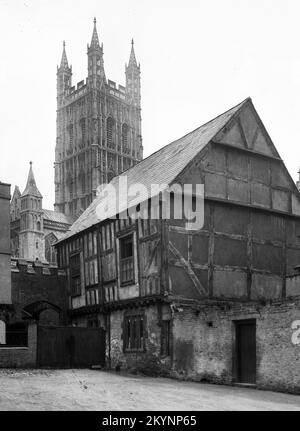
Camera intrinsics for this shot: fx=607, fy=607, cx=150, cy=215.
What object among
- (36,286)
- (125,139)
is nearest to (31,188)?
(125,139)

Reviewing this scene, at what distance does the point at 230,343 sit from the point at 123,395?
17.3ft

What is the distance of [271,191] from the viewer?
79.1 ft

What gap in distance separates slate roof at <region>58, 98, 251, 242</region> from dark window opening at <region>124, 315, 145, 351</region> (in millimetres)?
4236

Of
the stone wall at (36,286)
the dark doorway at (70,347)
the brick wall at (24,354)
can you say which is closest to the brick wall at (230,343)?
the dark doorway at (70,347)

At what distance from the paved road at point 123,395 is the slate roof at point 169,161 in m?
7.10

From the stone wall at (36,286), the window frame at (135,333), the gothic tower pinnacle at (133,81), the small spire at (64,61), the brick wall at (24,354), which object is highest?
the small spire at (64,61)

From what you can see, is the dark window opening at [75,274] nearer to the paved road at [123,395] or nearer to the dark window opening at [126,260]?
the dark window opening at [126,260]

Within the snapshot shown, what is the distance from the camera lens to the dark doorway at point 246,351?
17.5m

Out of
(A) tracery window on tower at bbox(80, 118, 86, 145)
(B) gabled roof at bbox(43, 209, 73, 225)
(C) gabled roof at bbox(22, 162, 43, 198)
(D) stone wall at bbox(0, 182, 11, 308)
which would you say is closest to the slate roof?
(D) stone wall at bbox(0, 182, 11, 308)

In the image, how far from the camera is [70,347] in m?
23.2

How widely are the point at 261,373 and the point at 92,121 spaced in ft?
273
